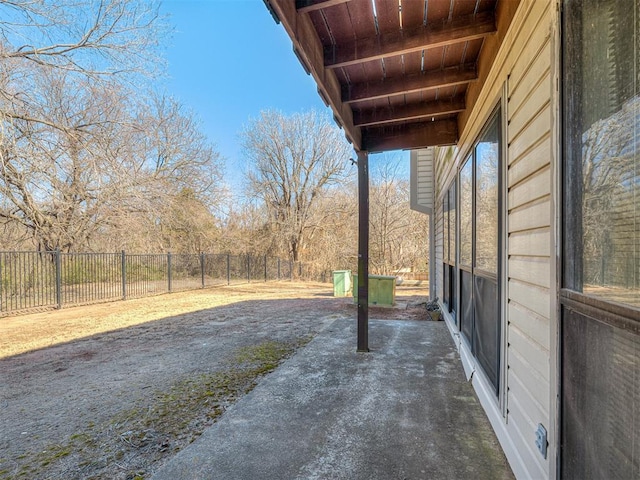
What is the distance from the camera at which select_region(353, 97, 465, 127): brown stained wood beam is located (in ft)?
11.6

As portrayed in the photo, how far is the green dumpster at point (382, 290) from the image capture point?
747cm

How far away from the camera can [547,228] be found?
1.41 m

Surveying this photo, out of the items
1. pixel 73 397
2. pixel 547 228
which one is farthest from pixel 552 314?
pixel 73 397

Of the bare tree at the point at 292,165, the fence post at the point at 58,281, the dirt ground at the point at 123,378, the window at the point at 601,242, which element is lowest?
the dirt ground at the point at 123,378

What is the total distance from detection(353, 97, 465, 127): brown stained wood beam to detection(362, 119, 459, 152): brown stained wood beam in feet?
1.02

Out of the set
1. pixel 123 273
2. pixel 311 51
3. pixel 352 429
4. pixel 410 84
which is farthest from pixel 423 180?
pixel 123 273

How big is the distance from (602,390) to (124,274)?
412 inches

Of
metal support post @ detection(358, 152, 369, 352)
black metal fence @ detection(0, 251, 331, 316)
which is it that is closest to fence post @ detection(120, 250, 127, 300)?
black metal fence @ detection(0, 251, 331, 316)

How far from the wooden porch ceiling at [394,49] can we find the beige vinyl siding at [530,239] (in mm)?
576

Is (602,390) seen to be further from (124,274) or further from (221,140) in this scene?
(221,140)

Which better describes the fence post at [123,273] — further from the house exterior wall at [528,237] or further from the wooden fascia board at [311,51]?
the house exterior wall at [528,237]

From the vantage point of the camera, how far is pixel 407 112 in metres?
3.62

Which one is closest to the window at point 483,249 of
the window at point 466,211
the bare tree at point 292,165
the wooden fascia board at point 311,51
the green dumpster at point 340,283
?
the window at point 466,211

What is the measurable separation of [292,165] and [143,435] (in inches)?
716
